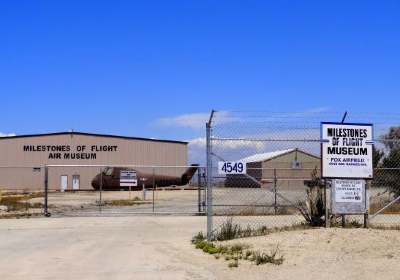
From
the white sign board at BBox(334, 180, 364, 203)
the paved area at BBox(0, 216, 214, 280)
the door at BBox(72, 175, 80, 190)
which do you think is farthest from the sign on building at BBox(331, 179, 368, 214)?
the door at BBox(72, 175, 80, 190)

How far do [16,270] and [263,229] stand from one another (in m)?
6.13

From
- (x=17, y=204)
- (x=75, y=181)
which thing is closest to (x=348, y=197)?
(x=17, y=204)

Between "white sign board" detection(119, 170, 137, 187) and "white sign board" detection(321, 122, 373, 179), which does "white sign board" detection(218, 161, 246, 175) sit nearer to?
"white sign board" detection(321, 122, 373, 179)

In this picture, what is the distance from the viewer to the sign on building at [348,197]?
13391 millimetres

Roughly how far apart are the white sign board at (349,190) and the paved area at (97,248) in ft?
12.1

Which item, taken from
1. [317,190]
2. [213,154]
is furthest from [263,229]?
[213,154]

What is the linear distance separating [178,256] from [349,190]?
447 cm

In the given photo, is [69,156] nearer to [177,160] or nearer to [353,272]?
[177,160]

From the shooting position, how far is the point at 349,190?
13.5 meters

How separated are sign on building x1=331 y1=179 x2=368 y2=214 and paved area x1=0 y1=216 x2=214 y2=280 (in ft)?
11.7

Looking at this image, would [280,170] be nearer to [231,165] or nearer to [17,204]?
[231,165]

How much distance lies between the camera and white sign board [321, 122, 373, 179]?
13414 mm

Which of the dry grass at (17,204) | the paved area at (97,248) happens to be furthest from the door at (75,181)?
the paved area at (97,248)

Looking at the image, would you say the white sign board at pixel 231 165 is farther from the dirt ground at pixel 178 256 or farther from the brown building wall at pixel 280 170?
the brown building wall at pixel 280 170
